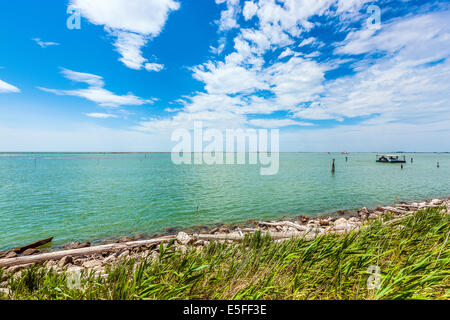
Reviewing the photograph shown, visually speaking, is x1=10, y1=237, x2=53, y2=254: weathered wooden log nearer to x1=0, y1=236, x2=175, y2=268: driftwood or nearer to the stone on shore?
x1=0, y1=236, x2=175, y2=268: driftwood

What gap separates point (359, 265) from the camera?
4.26 m

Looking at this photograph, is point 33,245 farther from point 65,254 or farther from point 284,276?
point 284,276

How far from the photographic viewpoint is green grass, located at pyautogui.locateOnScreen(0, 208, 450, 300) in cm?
340

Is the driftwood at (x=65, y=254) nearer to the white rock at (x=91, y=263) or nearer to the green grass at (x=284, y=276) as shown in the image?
the white rock at (x=91, y=263)

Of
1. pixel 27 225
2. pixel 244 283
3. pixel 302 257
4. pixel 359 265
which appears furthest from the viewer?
pixel 27 225

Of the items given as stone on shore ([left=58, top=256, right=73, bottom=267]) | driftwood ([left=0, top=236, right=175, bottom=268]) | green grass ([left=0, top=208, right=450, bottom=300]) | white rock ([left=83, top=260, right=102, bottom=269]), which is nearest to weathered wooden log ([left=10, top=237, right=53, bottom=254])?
driftwood ([left=0, top=236, right=175, bottom=268])

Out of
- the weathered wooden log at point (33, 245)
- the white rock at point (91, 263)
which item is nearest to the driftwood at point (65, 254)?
the white rock at point (91, 263)

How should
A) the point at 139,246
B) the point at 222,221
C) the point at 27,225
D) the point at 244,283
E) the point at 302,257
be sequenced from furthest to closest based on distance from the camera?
the point at 222,221 < the point at 27,225 < the point at 139,246 < the point at 302,257 < the point at 244,283

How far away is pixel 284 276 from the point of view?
407 centimetres

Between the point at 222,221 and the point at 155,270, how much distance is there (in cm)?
1069

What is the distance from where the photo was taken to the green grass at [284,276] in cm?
340

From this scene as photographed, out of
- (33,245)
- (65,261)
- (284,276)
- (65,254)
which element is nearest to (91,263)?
(65,261)

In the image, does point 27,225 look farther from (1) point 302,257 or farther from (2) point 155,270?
(1) point 302,257
